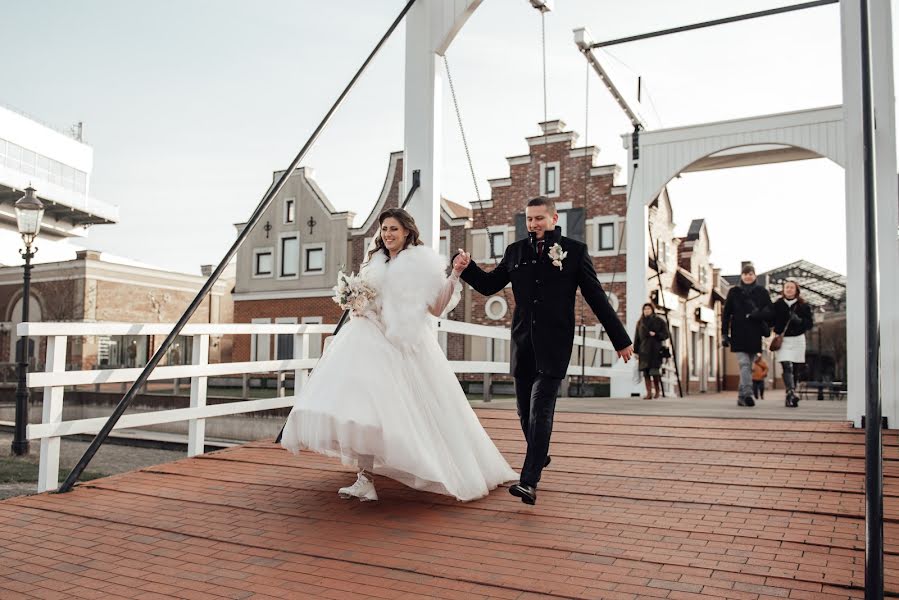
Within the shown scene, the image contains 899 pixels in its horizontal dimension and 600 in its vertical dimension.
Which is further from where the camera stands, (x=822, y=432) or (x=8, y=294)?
(x=8, y=294)

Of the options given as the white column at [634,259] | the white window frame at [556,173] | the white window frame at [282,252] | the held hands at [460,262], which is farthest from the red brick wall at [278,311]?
the held hands at [460,262]

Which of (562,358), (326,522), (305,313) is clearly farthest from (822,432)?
(305,313)

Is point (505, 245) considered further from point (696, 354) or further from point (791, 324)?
point (791, 324)

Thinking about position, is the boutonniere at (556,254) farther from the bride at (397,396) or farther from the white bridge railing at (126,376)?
the white bridge railing at (126,376)

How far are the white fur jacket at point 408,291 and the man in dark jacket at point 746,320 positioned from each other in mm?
5698

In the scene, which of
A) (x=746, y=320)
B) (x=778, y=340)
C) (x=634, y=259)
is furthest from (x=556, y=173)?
(x=746, y=320)

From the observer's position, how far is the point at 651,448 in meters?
5.05

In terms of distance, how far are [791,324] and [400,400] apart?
267 inches

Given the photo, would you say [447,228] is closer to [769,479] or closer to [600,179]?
[600,179]

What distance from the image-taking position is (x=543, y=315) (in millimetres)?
4035

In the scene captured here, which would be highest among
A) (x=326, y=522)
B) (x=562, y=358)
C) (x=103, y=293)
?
(x=103, y=293)

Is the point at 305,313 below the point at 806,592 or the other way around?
the other way around

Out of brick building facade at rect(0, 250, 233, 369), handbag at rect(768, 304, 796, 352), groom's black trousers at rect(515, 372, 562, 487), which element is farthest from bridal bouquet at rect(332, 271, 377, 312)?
brick building facade at rect(0, 250, 233, 369)

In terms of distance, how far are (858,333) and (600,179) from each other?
1864 centimetres
